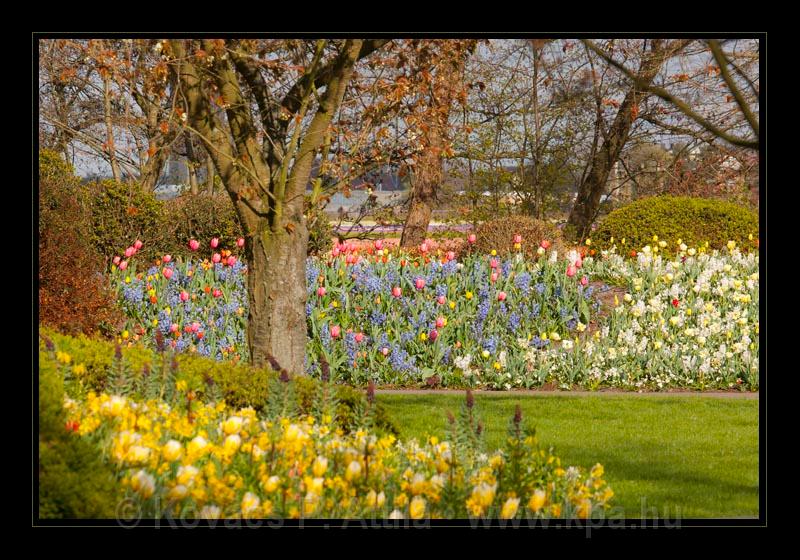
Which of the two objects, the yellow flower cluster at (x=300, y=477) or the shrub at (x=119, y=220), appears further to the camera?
the shrub at (x=119, y=220)

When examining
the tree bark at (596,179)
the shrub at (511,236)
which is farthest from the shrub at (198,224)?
the tree bark at (596,179)

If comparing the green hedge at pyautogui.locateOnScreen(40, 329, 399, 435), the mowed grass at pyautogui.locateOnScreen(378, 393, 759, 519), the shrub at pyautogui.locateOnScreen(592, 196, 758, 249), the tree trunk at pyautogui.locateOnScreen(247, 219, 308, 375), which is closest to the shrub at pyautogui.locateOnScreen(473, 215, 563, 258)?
the shrub at pyautogui.locateOnScreen(592, 196, 758, 249)

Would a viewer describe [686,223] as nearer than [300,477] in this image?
No

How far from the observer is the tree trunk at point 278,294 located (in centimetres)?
660

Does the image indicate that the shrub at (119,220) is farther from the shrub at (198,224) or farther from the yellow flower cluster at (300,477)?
the yellow flower cluster at (300,477)

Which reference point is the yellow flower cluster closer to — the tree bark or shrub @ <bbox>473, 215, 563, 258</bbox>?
shrub @ <bbox>473, 215, 563, 258</bbox>

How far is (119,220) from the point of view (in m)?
13.1

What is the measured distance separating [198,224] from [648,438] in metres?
8.81

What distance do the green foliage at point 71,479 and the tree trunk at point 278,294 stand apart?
3093 millimetres

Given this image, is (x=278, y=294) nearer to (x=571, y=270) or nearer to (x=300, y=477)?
(x=300, y=477)

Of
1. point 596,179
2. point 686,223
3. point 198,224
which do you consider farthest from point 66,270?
point 596,179
